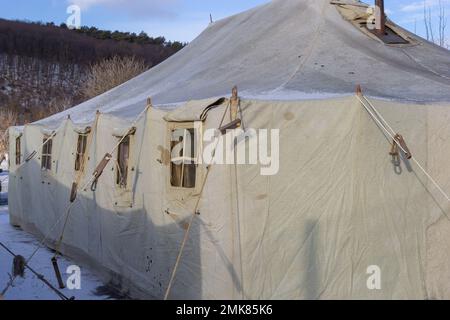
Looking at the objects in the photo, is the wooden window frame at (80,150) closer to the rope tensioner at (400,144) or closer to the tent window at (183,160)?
the tent window at (183,160)

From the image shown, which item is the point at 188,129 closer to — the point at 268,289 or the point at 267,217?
the point at 267,217

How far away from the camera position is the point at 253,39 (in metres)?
8.71

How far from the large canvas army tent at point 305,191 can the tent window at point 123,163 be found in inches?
1.2

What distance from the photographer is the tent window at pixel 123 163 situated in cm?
768

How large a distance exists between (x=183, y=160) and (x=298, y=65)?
2019 millimetres

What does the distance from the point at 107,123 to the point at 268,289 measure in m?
3.96

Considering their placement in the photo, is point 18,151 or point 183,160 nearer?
point 183,160

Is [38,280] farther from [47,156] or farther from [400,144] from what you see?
[400,144]

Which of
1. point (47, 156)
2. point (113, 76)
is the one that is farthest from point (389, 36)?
point (113, 76)

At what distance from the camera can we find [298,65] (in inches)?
281

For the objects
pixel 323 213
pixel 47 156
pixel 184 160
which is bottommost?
pixel 323 213

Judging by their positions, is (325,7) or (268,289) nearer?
(268,289)

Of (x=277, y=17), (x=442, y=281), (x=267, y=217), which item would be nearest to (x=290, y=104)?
(x=267, y=217)
